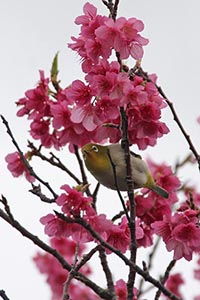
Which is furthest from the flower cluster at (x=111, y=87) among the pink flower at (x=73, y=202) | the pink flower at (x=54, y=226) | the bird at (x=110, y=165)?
the pink flower at (x=54, y=226)

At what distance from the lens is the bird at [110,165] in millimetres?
2646

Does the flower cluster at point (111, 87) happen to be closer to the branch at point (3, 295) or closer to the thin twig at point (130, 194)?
the thin twig at point (130, 194)

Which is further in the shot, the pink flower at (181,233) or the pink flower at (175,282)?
the pink flower at (175,282)

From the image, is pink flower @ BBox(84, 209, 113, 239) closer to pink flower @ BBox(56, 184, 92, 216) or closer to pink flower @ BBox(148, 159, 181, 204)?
pink flower @ BBox(56, 184, 92, 216)

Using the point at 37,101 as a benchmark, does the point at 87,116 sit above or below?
below

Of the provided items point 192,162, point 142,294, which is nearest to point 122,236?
point 142,294

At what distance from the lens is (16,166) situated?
10.7 feet

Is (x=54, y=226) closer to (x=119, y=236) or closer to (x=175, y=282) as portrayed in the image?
(x=119, y=236)

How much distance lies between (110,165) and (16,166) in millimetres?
727

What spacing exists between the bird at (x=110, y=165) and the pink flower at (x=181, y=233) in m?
0.25

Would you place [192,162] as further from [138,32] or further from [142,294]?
[138,32]

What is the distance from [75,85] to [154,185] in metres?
0.85

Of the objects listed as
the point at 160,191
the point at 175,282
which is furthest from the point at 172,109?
the point at 175,282

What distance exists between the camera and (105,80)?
7.19 feet
